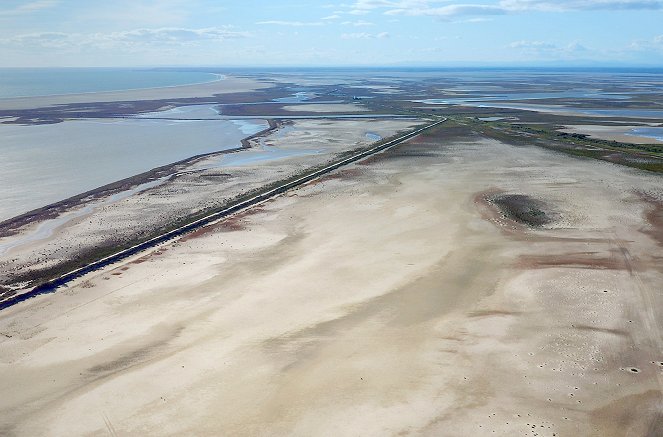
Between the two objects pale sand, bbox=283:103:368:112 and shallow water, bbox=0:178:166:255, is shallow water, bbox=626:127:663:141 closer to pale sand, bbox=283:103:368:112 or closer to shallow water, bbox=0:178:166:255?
pale sand, bbox=283:103:368:112

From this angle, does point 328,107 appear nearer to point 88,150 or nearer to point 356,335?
point 88,150

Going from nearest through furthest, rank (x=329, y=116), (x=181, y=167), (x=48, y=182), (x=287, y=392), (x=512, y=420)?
(x=512, y=420) < (x=287, y=392) < (x=48, y=182) < (x=181, y=167) < (x=329, y=116)

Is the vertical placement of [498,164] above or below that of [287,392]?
above

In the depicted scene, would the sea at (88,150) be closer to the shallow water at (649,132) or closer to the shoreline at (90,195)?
the shoreline at (90,195)

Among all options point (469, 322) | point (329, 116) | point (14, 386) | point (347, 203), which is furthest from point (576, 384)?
point (329, 116)

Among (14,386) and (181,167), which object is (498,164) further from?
(14,386)

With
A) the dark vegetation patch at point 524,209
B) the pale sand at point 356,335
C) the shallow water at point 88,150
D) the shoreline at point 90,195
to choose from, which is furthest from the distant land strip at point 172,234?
the dark vegetation patch at point 524,209
